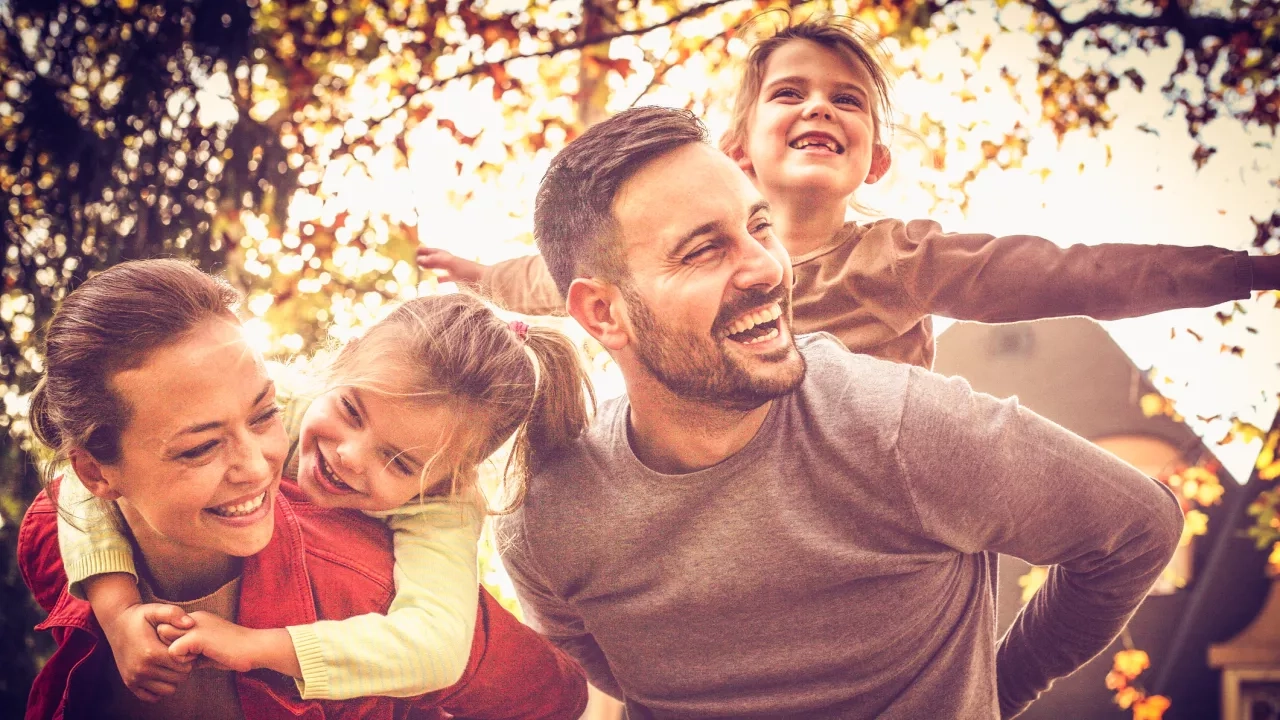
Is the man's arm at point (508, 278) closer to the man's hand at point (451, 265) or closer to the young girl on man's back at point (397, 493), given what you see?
the man's hand at point (451, 265)

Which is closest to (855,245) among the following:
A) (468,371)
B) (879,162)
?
(879,162)

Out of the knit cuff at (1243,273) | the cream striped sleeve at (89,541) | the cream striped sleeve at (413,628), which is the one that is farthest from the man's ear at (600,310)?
the knit cuff at (1243,273)

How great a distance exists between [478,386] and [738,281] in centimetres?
41

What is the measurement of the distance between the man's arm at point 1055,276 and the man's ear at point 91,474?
4.00ft

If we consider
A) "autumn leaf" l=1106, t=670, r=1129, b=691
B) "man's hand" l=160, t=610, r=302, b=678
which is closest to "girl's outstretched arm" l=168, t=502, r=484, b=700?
"man's hand" l=160, t=610, r=302, b=678

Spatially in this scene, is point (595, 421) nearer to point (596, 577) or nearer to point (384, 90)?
point (596, 577)

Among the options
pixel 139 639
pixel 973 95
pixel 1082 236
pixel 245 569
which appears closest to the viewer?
pixel 139 639

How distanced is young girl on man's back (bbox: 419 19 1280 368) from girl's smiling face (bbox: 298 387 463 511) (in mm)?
406

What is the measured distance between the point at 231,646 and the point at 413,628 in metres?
0.23

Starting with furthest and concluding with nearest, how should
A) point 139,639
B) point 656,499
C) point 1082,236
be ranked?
point 1082,236
point 656,499
point 139,639

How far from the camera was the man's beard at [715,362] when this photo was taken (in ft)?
4.04

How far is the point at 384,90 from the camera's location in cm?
A: 188

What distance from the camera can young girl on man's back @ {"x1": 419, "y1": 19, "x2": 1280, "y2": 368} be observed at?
52.1 inches

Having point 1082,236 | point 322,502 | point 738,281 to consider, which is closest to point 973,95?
point 1082,236
